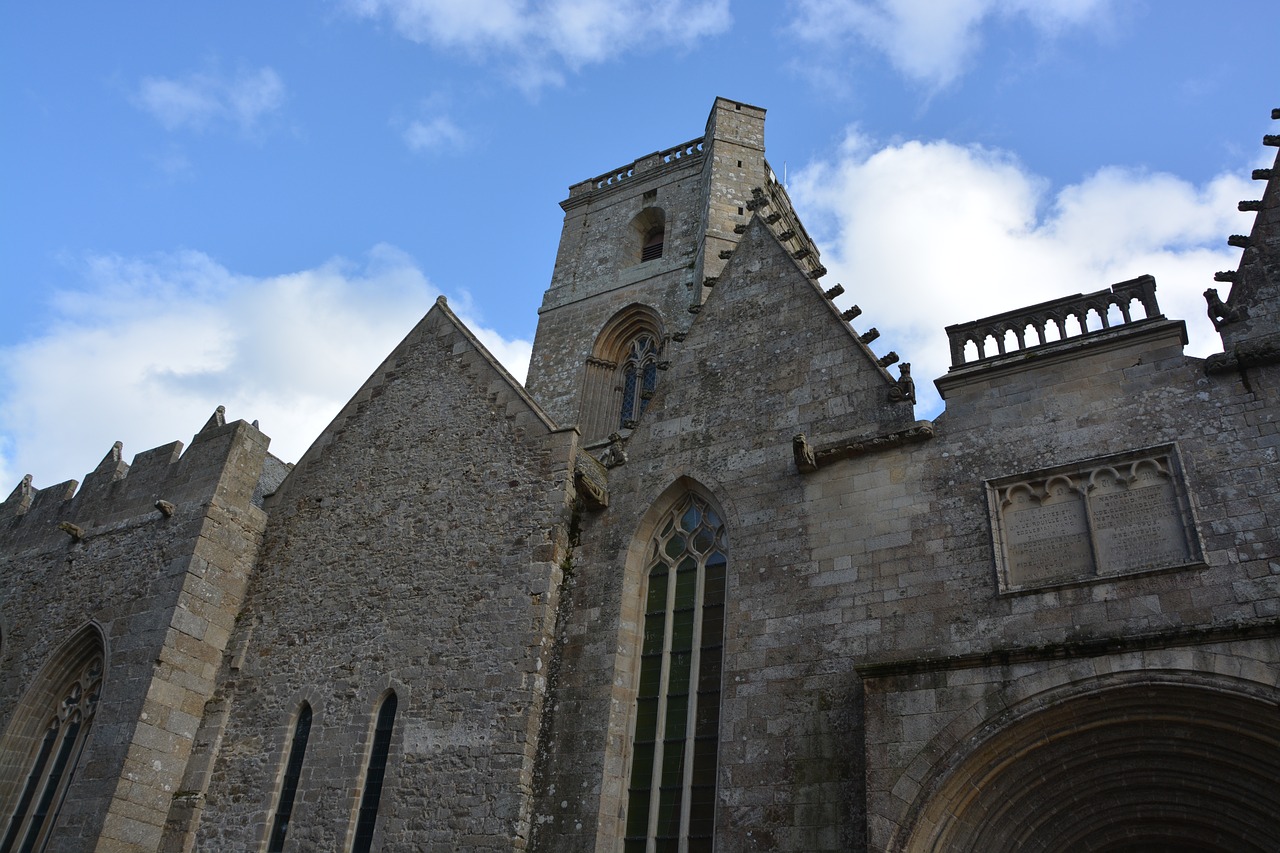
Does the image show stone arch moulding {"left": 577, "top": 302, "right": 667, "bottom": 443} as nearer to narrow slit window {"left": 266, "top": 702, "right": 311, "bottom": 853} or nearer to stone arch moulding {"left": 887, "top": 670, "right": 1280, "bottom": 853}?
narrow slit window {"left": 266, "top": 702, "right": 311, "bottom": 853}

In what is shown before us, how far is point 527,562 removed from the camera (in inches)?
425

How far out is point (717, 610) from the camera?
9.98 m

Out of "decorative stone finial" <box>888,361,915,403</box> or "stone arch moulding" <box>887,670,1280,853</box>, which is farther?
"decorative stone finial" <box>888,361,915,403</box>

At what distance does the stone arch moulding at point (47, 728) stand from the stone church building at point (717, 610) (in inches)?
2.1

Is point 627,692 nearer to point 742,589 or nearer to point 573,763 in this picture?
point 573,763

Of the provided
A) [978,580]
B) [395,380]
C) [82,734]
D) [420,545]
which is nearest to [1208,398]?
[978,580]

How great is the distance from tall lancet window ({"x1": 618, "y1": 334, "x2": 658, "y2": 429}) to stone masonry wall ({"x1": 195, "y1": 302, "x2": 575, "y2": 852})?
567 cm

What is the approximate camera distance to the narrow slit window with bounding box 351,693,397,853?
32.5 feet

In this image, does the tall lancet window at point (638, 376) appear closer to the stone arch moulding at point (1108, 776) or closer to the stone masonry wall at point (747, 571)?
the stone masonry wall at point (747, 571)

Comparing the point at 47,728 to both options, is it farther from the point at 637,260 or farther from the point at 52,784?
the point at 637,260

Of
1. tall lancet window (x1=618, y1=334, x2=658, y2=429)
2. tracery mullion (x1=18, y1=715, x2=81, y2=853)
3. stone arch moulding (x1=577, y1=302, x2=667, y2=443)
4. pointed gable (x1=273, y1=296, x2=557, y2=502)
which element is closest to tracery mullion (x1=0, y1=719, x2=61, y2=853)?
tracery mullion (x1=18, y1=715, x2=81, y2=853)

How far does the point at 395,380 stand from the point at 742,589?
6.16m

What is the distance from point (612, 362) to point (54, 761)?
10.8 m

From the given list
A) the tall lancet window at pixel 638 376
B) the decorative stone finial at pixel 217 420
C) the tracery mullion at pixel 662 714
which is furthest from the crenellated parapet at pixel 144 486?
the tall lancet window at pixel 638 376
